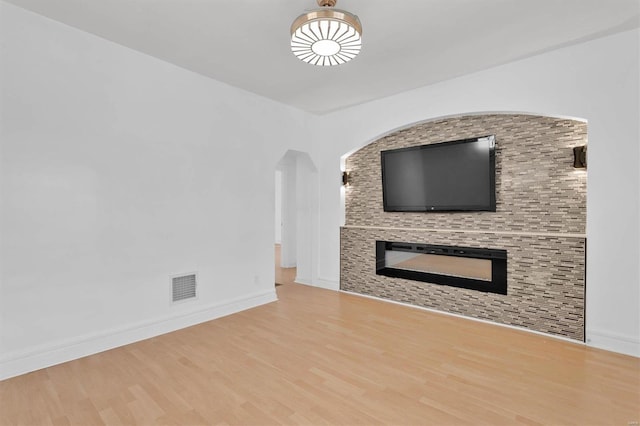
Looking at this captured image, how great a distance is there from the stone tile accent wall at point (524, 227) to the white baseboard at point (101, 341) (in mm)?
2468

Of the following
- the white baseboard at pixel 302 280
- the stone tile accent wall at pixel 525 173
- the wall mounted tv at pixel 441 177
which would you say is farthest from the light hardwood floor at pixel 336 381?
the white baseboard at pixel 302 280

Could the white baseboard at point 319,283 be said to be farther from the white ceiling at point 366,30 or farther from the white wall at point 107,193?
the white ceiling at point 366,30

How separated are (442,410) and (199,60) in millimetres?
3895

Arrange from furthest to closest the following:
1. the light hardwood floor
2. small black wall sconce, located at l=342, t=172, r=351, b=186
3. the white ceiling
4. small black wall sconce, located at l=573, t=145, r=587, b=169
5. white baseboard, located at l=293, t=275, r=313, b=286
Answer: white baseboard, located at l=293, t=275, r=313, b=286, small black wall sconce, located at l=342, t=172, r=351, b=186, small black wall sconce, located at l=573, t=145, r=587, b=169, the white ceiling, the light hardwood floor

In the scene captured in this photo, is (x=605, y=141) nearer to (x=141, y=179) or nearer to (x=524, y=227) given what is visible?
(x=524, y=227)

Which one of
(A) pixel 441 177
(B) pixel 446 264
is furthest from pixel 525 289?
(A) pixel 441 177

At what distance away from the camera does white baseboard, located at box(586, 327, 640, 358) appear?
9.43ft

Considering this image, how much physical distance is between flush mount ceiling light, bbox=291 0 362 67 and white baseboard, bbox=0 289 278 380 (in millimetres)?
3037

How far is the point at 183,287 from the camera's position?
3.70m

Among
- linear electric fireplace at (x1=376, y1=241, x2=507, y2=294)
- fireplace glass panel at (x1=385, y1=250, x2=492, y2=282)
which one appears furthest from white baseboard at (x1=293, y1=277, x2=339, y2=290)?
fireplace glass panel at (x1=385, y1=250, x2=492, y2=282)

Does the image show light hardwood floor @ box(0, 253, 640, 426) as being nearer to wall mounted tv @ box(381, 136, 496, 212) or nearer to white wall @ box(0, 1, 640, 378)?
white wall @ box(0, 1, 640, 378)

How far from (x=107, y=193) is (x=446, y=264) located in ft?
13.0

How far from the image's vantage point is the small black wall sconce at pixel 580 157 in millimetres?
3160

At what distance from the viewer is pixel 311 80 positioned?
3.96 m
